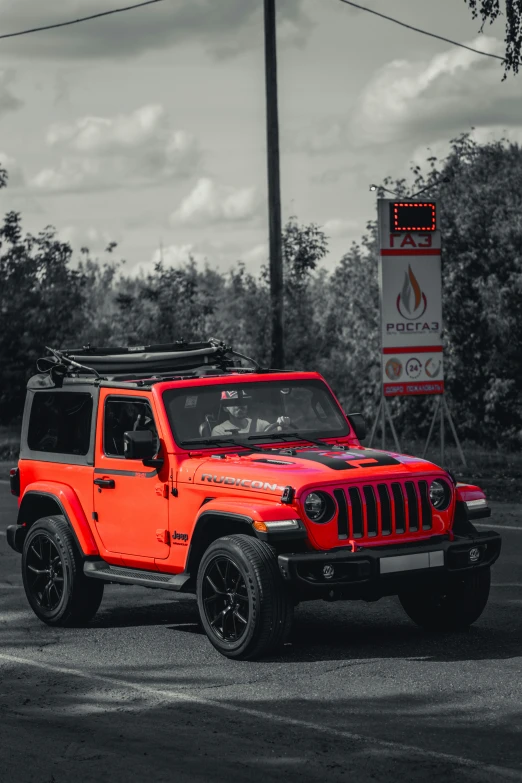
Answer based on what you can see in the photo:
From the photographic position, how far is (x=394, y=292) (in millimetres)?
20281

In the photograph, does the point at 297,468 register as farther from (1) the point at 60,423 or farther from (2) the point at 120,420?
(1) the point at 60,423

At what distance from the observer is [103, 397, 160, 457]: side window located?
30.8 ft

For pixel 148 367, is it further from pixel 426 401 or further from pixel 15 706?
pixel 426 401

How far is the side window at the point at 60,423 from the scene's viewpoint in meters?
Result: 9.86

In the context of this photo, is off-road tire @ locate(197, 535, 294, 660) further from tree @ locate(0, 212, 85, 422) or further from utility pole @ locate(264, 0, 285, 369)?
tree @ locate(0, 212, 85, 422)

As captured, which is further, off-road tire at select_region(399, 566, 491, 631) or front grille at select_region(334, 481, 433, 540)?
off-road tire at select_region(399, 566, 491, 631)

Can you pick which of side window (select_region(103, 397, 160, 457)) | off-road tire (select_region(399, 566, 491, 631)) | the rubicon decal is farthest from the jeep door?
off-road tire (select_region(399, 566, 491, 631))

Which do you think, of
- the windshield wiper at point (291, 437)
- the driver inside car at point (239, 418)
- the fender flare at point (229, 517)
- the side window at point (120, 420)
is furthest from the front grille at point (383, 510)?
the side window at point (120, 420)

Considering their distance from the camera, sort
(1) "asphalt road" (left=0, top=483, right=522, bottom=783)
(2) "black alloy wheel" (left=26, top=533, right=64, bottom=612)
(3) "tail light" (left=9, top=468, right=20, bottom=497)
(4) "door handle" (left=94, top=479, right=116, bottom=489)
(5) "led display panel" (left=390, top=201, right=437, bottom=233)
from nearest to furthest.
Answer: (1) "asphalt road" (left=0, top=483, right=522, bottom=783) < (4) "door handle" (left=94, top=479, right=116, bottom=489) < (2) "black alloy wheel" (left=26, top=533, right=64, bottom=612) < (3) "tail light" (left=9, top=468, right=20, bottom=497) < (5) "led display panel" (left=390, top=201, right=437, bottom=233)

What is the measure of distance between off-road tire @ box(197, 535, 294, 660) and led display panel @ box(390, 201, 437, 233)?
12.5 meters

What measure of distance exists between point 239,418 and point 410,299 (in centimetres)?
1126

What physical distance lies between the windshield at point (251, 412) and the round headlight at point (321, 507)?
1221 millimetres

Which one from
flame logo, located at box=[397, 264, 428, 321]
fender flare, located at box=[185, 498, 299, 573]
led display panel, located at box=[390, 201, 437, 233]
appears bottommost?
fender flare, located at box=[185, 498, 299, 573]

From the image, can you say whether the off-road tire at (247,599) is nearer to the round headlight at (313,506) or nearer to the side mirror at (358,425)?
the round headlight at (313,506)
